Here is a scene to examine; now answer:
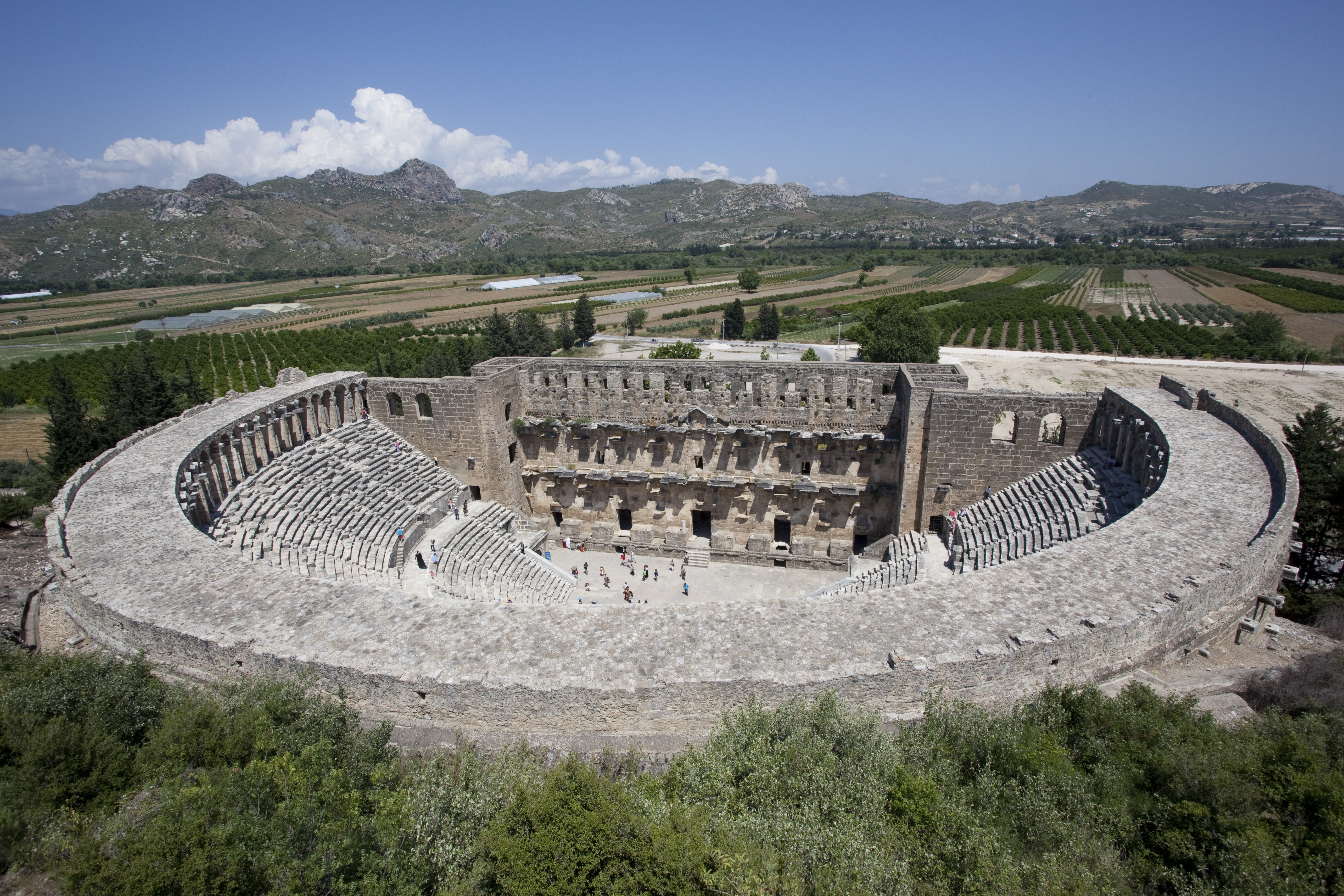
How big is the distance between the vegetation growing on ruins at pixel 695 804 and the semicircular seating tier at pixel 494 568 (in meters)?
7.88

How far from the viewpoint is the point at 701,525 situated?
76.2 feet

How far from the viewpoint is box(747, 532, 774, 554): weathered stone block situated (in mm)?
21625

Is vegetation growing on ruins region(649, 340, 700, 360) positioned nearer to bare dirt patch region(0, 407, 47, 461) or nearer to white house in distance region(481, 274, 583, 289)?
bare dirt patch region(0, 407, 47, 461)

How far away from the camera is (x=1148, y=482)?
593 inches

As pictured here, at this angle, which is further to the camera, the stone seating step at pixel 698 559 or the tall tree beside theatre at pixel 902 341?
the tall tree beside theatre at pixel 902 341

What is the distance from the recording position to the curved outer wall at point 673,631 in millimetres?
9445

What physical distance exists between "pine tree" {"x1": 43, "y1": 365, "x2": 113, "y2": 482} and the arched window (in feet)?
112

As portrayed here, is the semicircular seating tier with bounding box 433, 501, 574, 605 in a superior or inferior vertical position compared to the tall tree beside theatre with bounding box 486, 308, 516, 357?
inferior

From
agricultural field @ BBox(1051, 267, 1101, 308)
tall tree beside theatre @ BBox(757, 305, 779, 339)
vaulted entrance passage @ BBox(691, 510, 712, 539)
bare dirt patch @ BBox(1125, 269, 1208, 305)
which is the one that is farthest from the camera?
agricultural field @ BBox(1051, 267, 1101, 308)

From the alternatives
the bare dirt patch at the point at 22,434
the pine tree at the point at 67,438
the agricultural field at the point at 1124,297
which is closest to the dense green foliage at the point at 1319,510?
the pine tree at the point at 67,438

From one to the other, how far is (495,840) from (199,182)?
227 meters

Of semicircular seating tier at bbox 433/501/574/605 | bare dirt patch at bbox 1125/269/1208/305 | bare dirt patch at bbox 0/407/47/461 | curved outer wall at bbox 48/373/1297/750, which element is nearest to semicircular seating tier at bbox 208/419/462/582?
semicircular seating tier at bbox 433/501/574/605

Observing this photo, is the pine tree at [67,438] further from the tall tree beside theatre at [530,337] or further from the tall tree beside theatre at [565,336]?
the tall tree beside theatre at [565,336]

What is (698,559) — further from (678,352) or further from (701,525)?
(678,352)
